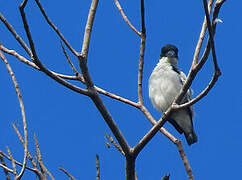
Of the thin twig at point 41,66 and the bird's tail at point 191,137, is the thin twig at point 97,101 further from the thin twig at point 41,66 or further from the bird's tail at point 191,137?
the bird's tail at point 191,137

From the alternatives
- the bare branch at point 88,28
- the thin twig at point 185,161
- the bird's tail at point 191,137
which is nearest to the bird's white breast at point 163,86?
the bird's tail at point 191,137

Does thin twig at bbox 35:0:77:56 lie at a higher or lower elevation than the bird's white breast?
lower

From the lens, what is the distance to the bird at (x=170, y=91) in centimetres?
639

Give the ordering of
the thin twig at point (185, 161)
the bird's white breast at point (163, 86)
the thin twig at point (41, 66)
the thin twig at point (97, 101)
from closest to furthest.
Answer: the thin twig at point (41, 66) → the thin twig at point (97, 101) → the thin twig at point (185, 161) → the bird's white breast at point (163, 86)

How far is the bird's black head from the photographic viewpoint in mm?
6938

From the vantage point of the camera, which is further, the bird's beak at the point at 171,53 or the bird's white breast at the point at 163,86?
the bird's beak at the point at 171,53

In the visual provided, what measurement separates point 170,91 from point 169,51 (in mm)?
913

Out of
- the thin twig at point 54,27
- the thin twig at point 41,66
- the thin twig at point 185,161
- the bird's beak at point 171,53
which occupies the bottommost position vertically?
the thin twig at point 185,161

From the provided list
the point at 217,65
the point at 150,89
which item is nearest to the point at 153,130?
the point at 217,65

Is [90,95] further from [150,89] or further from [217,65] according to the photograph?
[150,89]

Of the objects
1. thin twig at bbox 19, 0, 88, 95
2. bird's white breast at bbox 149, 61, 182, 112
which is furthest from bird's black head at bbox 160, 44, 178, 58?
thin twig at bbox 19, 0, 88, 95

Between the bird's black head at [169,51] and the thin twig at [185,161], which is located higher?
the bird's black head at [169,51]

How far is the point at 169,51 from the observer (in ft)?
23.1

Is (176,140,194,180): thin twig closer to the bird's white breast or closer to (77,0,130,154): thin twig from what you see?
(77,0,130,154): thin twig
